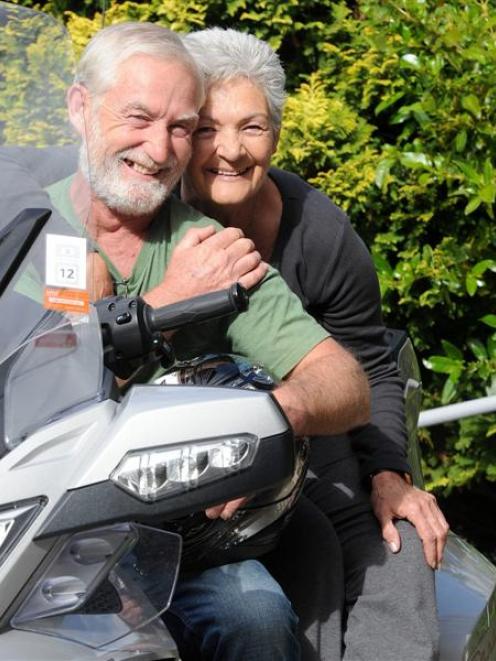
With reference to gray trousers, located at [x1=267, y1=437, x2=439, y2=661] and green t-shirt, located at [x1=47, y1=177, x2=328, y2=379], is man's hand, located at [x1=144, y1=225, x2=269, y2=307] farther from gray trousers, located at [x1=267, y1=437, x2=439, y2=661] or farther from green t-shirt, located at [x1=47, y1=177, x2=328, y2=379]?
gray trousers, located at [x1=267, y1=437, x2=439, y2=661]

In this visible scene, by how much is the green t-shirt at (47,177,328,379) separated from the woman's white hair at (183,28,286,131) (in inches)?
21.7

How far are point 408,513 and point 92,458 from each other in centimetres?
122

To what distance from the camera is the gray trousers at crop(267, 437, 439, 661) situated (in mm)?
2564

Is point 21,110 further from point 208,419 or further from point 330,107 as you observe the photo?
point 330,107

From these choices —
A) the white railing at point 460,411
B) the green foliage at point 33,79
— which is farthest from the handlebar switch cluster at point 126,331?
the white railing at point 460,411

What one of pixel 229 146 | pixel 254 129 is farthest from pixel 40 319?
pixel 254 129

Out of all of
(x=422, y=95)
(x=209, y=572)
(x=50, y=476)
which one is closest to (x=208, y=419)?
(x=50, y=476)

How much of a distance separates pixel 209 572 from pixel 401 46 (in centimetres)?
311

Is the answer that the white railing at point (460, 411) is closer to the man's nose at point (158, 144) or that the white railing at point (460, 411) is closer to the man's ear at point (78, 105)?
the man's nose at point (158, 144)

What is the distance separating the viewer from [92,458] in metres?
1.79

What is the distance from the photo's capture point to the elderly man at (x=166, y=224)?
2.52m

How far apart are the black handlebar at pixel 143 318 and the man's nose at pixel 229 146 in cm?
94

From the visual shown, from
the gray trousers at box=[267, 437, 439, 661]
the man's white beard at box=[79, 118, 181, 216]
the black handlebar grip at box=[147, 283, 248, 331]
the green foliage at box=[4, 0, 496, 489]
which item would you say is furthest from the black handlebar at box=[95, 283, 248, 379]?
the green foliage at box=[4, 0, 496, 489]

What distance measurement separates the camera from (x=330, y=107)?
5129mm
